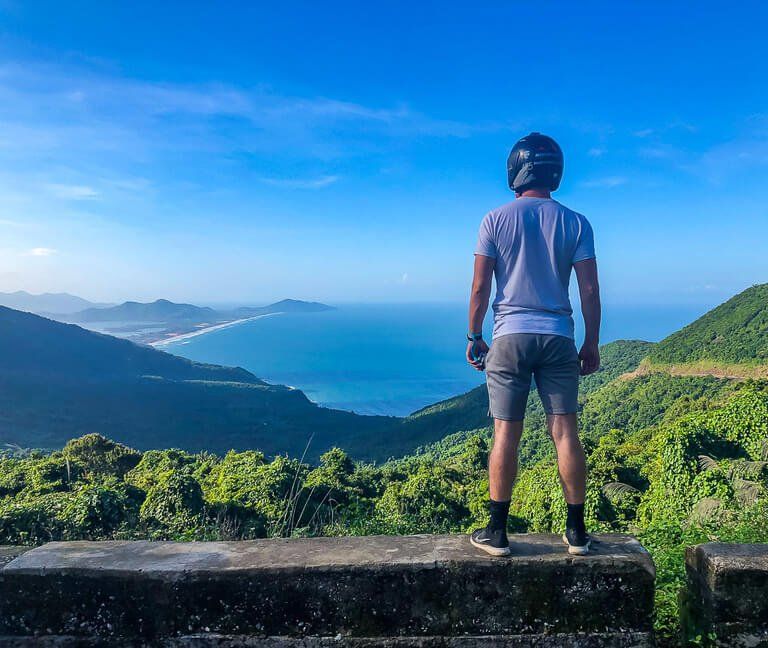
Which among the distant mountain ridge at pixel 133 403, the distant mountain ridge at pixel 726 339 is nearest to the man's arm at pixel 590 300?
the distant mountain ridge at pixel 726 339

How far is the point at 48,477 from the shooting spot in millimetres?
16922

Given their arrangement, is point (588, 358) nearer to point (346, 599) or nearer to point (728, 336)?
point (346, 599)

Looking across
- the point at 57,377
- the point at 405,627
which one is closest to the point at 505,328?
the point at 405,627

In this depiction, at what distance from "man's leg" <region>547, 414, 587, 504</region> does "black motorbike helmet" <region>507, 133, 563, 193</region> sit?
1.15 m

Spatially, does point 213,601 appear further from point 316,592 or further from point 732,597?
point 732,597

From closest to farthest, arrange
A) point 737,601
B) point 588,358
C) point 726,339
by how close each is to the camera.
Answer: point 737,601, point 588,358, point 726,339

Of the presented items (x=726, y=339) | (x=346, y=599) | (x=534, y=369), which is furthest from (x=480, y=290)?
(x=726, y=339)

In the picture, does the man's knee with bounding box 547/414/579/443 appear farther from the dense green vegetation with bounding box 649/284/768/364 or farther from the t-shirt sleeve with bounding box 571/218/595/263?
the dense green vegetation with bounding box 649/284/768/364

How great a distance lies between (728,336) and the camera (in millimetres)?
44219

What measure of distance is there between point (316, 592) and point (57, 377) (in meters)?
102

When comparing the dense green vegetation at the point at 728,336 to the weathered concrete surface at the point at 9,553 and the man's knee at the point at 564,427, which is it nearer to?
the man's knee at the point at 564,427

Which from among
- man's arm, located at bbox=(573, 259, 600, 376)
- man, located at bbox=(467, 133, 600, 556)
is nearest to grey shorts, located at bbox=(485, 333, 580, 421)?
man, located at bbox=(467, 133, 600, 556)

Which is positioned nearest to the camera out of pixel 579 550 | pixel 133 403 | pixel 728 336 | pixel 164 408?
pixel 579 550

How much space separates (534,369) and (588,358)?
1.15ft
